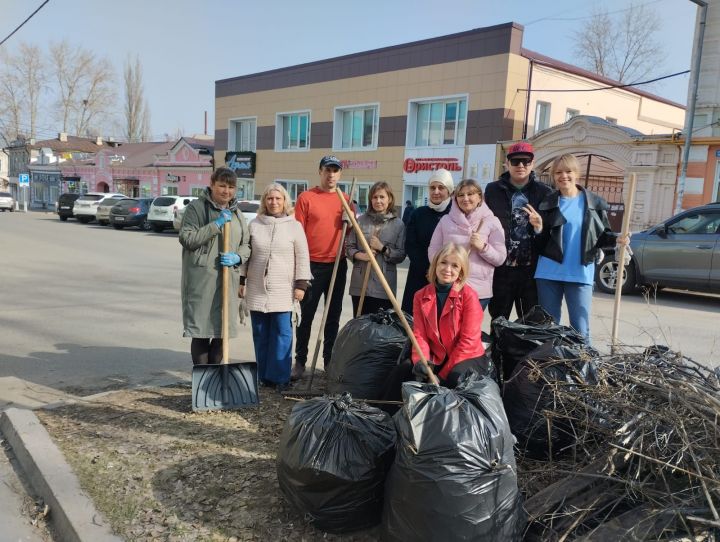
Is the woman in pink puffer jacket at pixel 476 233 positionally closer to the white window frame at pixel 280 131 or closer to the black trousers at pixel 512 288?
the black trousers at pixel 512 288

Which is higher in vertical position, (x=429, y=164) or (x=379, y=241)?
(x=429, y=164)

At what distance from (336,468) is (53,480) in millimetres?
1637

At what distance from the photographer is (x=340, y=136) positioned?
23.2 meters

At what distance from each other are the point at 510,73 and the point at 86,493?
17.5m

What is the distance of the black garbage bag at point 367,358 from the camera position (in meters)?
3.75

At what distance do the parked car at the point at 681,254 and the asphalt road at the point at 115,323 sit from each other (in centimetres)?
40

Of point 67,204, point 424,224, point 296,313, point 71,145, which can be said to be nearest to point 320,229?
point 296,313

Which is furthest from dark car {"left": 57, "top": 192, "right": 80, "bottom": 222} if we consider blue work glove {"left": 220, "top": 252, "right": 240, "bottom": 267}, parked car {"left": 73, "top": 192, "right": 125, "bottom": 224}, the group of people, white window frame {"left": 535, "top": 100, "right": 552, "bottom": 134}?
blue work glove {"left": 220, "top": 252, "right": 240, "bottom": 267}

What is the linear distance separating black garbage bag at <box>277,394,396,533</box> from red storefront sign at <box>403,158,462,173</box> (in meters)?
17.0

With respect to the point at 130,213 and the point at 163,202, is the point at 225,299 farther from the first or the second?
the point at 130,213

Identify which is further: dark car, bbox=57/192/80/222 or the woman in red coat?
dark car, bbox=57/192/80/222

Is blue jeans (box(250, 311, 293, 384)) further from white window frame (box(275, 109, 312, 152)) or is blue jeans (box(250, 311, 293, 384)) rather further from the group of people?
white window frame (box(275, 109, 312, 152))

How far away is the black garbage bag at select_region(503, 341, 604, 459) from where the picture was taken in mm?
2959

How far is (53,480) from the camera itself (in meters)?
3.04
